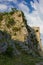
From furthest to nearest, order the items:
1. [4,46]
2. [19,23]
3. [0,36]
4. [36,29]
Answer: [36,29], [19,23], [0,36], [4,46]

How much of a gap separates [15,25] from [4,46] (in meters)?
24.0

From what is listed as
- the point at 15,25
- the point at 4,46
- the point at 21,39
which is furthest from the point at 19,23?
the point at 4,46

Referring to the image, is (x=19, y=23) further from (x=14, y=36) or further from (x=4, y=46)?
(x=4, y=46)

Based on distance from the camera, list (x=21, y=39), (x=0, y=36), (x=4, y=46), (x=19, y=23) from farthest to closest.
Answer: (x=19, y=23) < (x=21, y=39) < (x=0, y=36) < (x=4, y=46)

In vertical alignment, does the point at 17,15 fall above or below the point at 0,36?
above

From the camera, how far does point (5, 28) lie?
49.9 m

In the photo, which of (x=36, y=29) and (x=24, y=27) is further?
(x=36, y=29)

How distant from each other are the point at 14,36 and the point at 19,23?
437cm

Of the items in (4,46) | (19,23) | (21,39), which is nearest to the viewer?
(4,46)

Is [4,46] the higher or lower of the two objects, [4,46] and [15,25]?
the lower

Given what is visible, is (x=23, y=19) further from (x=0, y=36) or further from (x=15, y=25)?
(x=0, y=36)

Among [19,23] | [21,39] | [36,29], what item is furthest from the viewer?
[36,29]

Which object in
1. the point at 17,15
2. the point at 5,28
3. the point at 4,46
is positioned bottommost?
the point at 4,46

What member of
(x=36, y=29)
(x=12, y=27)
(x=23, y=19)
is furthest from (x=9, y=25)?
(x=36, y=29)
